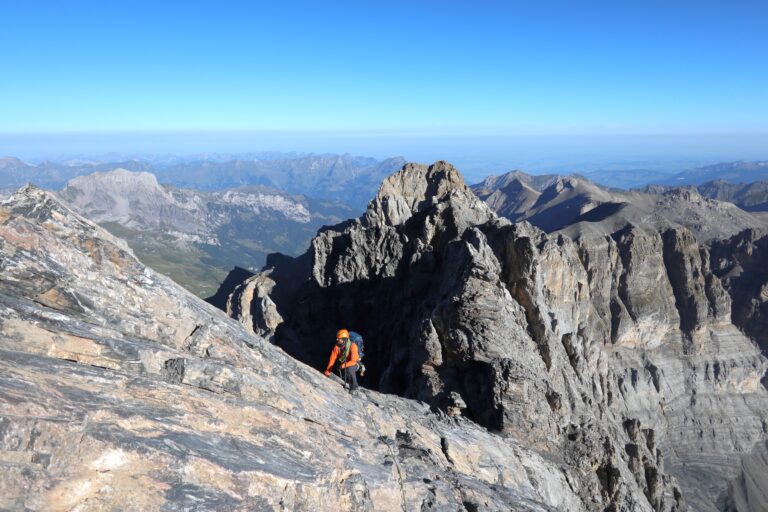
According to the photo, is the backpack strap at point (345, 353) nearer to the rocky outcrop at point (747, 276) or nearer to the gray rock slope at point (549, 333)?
the gray rock slope at point (549, 333)

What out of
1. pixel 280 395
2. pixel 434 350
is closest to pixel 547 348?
pixel 434 350

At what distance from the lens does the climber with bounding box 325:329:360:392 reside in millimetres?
23828

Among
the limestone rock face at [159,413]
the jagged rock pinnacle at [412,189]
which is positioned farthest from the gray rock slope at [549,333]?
the limestone rock face at [159,413]

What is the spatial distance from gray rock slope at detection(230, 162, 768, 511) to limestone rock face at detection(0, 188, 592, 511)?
10.1 metres

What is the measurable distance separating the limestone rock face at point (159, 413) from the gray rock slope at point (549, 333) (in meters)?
10.1

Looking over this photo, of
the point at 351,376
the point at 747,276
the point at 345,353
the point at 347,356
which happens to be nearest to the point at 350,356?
the point at 347,356

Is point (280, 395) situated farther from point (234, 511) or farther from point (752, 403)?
point (752, 403)

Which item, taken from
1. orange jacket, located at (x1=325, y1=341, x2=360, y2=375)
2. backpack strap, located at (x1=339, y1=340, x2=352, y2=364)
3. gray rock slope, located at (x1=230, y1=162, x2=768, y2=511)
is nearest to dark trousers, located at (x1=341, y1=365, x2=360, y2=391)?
orange jacket, located at (x1=325, y1=341, x2=360, y2=375)

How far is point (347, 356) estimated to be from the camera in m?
24.1

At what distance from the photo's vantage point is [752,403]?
90.2 meters

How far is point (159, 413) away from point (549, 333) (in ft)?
112

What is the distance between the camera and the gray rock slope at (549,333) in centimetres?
3103

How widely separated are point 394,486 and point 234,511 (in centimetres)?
624

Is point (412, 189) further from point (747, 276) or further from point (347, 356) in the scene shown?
point (747, 276)
